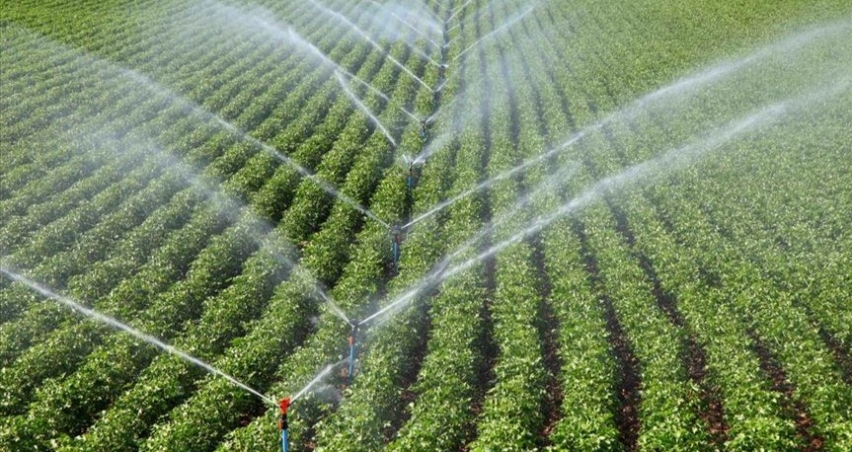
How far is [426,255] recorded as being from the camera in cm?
1619

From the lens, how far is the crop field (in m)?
11.2

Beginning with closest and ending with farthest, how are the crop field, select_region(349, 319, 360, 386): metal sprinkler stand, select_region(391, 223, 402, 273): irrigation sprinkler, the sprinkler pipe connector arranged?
the crop field, select_region(349, 319, 360, 386): metal sprinkler stand, select_region(391, 223, 402, 273): irrigation sprinkler, the sprinkler pipe connector

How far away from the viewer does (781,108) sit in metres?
25.2

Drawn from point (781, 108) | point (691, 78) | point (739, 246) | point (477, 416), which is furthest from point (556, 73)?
point (477, 416)

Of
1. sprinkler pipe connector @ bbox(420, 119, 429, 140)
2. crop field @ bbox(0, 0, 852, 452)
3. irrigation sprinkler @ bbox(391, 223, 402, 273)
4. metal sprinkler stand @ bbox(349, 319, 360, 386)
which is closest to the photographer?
crop field @ bbox(0, 0, 852, 452)

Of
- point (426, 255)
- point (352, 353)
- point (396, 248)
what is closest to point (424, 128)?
point (426, 255)

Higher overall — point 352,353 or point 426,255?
point 352,353

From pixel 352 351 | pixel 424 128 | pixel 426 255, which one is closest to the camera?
pixel 352 351

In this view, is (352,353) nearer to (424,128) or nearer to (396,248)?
(396,248)

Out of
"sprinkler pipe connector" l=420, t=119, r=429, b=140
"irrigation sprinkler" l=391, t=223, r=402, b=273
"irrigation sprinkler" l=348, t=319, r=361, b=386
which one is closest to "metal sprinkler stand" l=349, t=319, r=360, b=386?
"irrigation sprinkler" l=348, t=319, r=361, b=386

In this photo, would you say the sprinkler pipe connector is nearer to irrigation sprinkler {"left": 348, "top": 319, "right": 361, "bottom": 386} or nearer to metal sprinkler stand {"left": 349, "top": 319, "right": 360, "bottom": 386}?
irrigation sprinkler {"left": 348, "top": 319, "right": 361, "bottom": 386}

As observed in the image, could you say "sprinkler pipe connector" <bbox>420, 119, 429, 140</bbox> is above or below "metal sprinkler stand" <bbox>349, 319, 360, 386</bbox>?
below

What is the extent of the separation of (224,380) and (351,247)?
575 centimetres

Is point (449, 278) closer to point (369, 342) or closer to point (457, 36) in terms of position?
point (369, 342)
